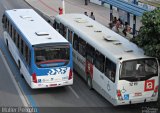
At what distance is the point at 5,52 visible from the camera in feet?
85.3

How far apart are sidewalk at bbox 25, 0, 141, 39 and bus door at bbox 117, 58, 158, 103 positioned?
20.0 metres

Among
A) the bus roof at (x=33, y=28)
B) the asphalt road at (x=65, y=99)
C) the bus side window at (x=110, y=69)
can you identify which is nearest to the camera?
the bus side window at (x=110, y=69)

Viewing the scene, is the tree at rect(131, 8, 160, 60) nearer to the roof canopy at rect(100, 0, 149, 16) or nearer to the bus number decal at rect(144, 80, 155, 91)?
the bus number decal at rect(144, 80, 155, 91)

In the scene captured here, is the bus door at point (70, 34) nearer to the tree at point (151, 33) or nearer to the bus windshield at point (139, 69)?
the tree at point (151, 33)

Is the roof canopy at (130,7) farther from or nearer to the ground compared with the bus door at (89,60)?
farther from the ground

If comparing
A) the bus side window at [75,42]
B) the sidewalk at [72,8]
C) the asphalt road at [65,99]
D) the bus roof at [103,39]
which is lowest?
the sidewalk at [72,8]

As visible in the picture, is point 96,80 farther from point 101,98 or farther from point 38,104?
point 38,104

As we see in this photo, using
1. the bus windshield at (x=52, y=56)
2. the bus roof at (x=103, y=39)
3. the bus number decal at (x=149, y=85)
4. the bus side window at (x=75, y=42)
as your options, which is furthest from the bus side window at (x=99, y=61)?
the bus side window at (x=75, y=42)

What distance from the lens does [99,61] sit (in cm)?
1822

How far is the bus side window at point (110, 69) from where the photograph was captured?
651 inches

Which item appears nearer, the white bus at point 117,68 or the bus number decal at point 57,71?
the white bus at point 117,68

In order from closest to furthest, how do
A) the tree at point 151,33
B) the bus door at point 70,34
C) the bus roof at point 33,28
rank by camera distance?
the tree at point 151,33
the bus roof at point 33,28
the bus door at point 70,34

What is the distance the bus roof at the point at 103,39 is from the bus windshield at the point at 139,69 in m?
0.24

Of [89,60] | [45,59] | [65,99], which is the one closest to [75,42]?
[89,60]
